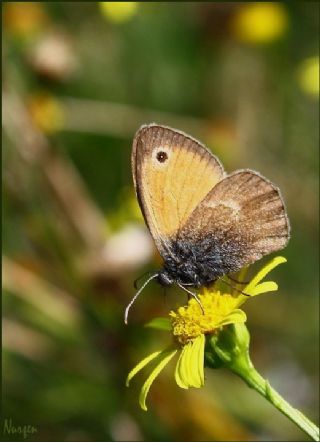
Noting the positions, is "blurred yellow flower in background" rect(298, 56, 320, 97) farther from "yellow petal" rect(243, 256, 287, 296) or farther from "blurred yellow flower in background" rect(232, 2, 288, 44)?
"yellow petal" rect(243, 256, 287, 296)

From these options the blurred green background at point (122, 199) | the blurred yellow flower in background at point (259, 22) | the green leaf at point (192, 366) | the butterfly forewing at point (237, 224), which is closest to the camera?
the green leaf at point (192, 366)

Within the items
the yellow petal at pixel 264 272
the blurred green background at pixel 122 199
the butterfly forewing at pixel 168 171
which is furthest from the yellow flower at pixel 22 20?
the yellow petal at pixel 264 272

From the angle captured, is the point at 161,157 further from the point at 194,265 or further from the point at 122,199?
the point at 122,199

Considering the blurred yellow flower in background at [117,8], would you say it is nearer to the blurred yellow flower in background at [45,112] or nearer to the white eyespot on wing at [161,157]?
the blurred yellow flower in background at [45,112]

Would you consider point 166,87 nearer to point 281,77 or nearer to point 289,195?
point 281,77

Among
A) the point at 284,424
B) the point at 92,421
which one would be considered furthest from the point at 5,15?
the point at 284,424

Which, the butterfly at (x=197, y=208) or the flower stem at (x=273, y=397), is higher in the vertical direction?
the butterfly at (x=197, y=208)

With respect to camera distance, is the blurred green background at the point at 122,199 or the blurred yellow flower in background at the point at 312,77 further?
the blurred green background at the point at 122,199

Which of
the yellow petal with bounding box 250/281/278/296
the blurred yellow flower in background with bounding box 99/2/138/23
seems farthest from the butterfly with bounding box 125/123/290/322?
the blurred yellow flower in background with bounding box 99/2/138/23
